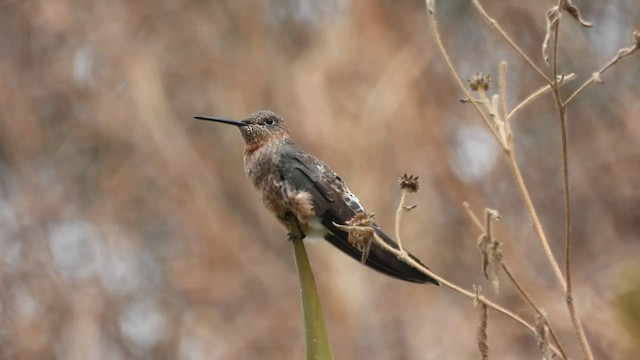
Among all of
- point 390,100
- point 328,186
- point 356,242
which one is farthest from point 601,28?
point 356,242

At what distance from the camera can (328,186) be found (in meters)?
2.75

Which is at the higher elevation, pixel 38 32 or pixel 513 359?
pixel 38 32

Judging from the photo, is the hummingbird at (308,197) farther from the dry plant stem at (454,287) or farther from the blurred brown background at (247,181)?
the blurred brown background at (247,181)

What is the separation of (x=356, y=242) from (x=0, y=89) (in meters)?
6.20

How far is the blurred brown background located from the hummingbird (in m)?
3.57

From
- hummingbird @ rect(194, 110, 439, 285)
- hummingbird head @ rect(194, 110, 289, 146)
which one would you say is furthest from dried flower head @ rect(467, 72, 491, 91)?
hummingbird head @ rect(194, 110, 289, 146)

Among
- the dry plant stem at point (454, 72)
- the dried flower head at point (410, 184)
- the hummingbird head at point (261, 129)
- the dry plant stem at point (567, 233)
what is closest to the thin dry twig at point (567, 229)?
the dry plant stem at point (567, 233)

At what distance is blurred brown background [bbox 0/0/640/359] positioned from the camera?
6648 millimetres

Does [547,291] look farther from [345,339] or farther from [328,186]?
[328,186]

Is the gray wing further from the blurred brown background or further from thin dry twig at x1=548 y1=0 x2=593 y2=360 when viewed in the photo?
the blurred brown background

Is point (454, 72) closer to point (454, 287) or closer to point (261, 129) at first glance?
point (454, 287)

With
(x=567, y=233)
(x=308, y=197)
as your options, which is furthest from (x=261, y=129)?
(x=567, y=233)

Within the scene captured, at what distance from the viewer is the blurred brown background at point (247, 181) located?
665cm

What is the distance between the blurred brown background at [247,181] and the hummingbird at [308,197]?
357 centimetres
